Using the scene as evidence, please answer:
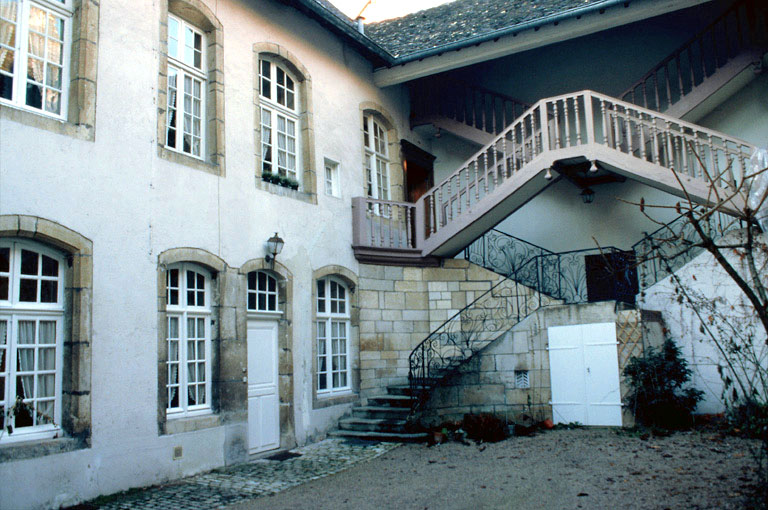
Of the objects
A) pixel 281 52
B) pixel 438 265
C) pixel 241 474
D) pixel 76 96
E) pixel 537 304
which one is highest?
pixel 281 52

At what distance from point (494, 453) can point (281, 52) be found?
635cm

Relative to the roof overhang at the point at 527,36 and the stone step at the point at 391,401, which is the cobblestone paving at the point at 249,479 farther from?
the roof overhang at the point at 527,36

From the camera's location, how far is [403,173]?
41.0 ft

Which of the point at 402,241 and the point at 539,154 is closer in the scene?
the point at 539,154

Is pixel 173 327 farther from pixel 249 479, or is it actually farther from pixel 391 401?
pixel 391 401

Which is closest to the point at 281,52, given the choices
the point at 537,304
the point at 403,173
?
the point at 403,173

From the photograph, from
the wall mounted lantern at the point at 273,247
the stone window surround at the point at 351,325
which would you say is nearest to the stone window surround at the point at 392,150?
the stone window surround at the point at 351,325

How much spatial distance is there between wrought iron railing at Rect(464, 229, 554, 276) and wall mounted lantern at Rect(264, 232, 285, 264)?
4.08m

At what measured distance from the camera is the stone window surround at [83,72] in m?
6.73

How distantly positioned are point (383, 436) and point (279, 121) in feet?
15.8

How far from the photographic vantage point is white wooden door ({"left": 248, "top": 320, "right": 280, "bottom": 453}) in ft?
28.2

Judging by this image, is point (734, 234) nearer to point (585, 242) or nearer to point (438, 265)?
point (585, 242)

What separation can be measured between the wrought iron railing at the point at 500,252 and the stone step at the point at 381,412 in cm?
339

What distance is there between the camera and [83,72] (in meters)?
6.80
